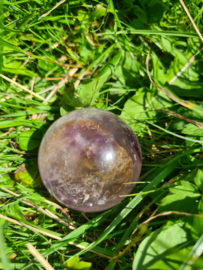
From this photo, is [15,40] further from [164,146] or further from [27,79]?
[164,146]

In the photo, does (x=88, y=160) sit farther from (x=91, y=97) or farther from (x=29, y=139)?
(x=29, y=139)

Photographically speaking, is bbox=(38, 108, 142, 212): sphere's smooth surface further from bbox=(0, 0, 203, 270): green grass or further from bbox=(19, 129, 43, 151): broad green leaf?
bbox=(19, 129, 43, 151): broad green leaf

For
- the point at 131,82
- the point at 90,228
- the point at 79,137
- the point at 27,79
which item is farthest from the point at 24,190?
the point at 131,82

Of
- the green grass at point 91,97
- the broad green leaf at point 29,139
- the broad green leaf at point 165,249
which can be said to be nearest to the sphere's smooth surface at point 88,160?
the green grass at point 91,97

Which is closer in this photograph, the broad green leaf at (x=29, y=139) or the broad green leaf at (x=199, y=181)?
the broad green leaf at (x=199, y=181)

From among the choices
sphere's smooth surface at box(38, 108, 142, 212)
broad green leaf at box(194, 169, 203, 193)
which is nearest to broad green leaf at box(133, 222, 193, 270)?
broad green leaf at box(194, 169, 203, 193)

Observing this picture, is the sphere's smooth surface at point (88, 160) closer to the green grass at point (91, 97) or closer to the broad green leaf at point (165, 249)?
the green grass at point (91, 97)
